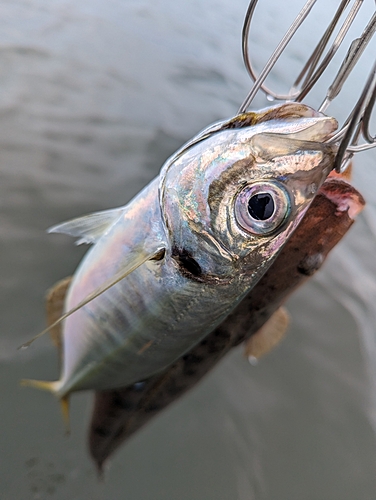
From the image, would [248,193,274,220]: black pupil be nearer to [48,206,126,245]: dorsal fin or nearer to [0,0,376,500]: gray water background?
[48,206,126,245]: dorsal fin

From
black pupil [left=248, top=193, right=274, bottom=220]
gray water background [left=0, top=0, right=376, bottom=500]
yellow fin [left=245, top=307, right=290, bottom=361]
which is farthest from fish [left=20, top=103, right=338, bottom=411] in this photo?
gray water background [left=0, top=0, right=376, bottom=500]

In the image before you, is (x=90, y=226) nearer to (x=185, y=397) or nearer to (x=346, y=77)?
(x=346, y=77)

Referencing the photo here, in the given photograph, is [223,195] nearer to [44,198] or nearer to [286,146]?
[286,146]

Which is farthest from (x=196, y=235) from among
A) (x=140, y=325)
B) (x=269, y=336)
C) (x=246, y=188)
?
(x=269, y=336)

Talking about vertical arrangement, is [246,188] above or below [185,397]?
above

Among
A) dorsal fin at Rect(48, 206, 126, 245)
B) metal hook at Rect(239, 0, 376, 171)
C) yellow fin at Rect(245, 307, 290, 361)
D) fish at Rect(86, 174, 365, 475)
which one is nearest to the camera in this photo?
metal hook at Rect(239, 0, 376, 171)

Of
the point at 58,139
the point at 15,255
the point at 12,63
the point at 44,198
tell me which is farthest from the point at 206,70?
the point at 15,255
